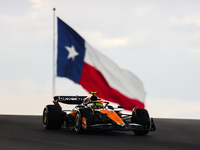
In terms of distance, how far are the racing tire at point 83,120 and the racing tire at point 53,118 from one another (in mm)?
2054

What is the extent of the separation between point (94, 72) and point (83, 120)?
7.69 meters

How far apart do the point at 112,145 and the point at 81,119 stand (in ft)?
11.3

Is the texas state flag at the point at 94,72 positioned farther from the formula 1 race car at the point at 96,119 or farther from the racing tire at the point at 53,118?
the racing tire at the point at 53,118

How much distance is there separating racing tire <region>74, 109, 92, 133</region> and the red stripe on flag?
6083 millimetres

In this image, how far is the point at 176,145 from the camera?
43.9 ft

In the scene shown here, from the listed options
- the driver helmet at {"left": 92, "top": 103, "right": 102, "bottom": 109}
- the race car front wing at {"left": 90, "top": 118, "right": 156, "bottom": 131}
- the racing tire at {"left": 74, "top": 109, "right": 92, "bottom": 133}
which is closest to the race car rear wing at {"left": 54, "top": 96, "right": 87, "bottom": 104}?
the driver helmet at {"left": 92, "top": 103, "right": 102, "bottom": 109}

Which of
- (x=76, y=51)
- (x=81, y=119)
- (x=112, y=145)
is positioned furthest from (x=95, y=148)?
(x=76, y=51)

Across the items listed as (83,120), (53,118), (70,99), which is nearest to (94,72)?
(70,99)

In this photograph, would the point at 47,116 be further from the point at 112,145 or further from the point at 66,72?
the point at 112,145

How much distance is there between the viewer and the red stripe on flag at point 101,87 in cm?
2191

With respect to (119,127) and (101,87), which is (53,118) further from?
(101,87)

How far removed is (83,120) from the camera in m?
15.6

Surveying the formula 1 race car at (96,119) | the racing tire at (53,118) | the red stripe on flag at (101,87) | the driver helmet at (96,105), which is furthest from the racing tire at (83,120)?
the red stripe on flag at (101,87)

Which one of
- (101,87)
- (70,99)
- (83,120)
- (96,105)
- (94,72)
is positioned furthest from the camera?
(94,72)
